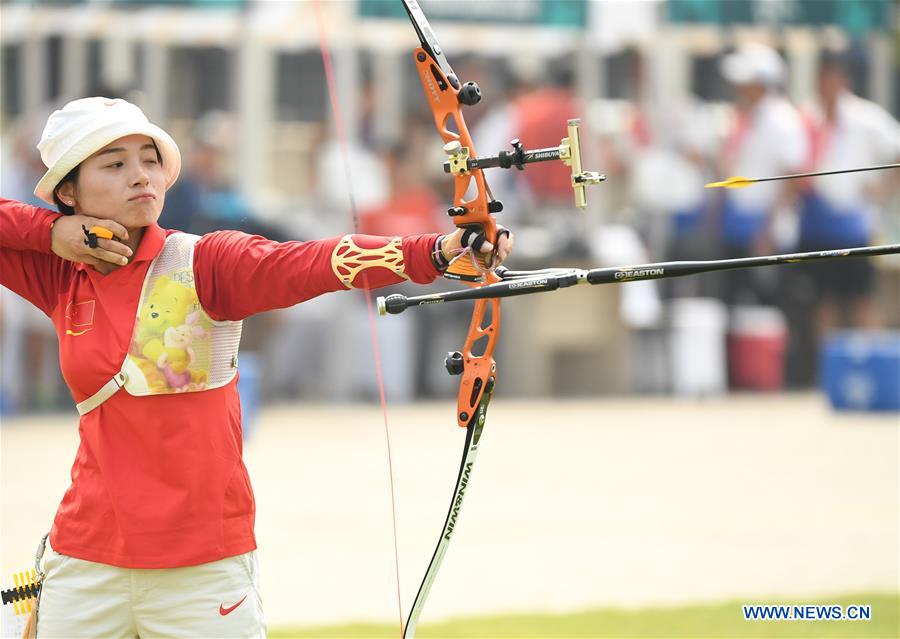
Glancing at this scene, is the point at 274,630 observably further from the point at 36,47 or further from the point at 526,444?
the point at 36,47

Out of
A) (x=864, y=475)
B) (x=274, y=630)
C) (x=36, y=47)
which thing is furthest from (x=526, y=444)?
(x=36, y=47)

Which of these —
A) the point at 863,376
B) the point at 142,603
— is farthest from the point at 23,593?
the point at 863,376

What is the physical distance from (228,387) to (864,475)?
21.3 feet

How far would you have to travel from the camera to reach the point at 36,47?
1326 cm

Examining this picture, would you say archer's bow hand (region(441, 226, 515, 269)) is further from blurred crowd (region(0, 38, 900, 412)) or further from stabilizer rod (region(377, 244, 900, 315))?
blurred crowd (region(0, 38, 900, 412))

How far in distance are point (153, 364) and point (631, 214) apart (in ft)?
38.9

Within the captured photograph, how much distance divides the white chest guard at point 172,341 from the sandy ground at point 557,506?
8.97ft

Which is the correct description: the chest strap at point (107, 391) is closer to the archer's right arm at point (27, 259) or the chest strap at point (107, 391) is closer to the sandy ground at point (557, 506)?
the archer's right arm at point (27, 259)

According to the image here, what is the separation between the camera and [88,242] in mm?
3240

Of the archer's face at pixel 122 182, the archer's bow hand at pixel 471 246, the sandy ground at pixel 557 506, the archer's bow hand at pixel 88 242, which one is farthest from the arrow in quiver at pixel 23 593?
the sandy ground at pixel 557 506

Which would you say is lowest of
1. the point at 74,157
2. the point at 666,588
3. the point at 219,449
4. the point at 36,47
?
the point at 666,588

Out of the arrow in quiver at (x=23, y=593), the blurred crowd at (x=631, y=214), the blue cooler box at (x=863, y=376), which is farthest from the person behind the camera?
the blurred crowd at (x=631, y=214)

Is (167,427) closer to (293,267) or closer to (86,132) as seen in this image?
(293,267)

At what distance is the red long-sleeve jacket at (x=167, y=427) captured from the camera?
3.18m
